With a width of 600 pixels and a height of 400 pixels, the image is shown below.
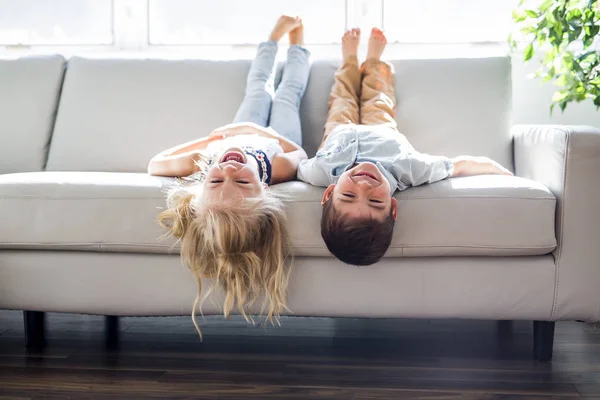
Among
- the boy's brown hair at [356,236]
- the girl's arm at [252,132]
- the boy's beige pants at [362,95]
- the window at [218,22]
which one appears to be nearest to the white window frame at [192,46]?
the window at [218,22]

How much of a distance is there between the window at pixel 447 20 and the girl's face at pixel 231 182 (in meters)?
1.63

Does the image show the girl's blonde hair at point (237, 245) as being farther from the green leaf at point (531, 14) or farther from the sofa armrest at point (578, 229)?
the green leaf at point (531, 14)

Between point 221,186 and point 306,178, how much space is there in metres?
0.29

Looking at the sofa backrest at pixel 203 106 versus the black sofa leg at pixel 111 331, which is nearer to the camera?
the black sofa leg at pixel 111 331

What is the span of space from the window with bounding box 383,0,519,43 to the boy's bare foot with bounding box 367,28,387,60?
0.60m

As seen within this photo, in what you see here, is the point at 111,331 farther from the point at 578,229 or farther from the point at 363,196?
the point at 578,229

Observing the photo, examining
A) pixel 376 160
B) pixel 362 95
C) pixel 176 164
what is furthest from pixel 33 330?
pixel 362 95

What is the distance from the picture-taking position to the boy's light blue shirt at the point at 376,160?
Answer: 5.66 feet

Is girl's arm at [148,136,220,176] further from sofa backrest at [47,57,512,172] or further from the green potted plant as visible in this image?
the green potted plant

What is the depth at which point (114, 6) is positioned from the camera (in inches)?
123

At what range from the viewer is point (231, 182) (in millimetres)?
1655

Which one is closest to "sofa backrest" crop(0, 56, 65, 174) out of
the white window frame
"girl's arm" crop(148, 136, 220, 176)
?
the white window frame

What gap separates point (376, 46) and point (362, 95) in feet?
0.78

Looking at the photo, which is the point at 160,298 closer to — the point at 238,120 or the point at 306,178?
the point at 306,178
